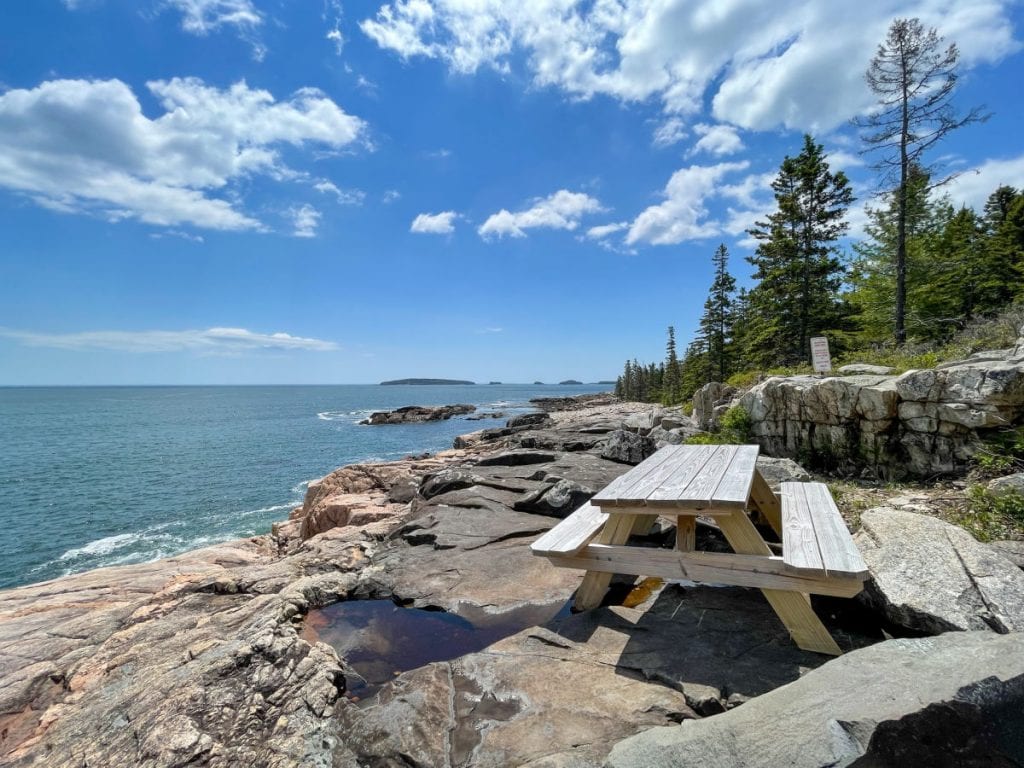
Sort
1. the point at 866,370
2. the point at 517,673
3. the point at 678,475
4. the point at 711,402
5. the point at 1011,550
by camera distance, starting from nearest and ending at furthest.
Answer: the point at 517,673 → the point at 1011,550 → the point at 678,475 → the point at 866,370 → the point at 711,402

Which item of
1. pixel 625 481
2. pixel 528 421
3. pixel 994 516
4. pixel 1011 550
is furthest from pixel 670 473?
pixel 528 421

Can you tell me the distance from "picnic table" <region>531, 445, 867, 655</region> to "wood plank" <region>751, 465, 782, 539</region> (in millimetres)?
592

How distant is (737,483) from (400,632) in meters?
3.37

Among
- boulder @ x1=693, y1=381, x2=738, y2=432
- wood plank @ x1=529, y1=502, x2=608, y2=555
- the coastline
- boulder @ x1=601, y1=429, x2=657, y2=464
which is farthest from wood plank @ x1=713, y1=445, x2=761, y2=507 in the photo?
boulder @ x1=693, y1=381, x2=738, y2=432

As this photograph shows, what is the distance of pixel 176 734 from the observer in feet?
9.47

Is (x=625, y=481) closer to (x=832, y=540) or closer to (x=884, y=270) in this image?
(x=832, y=540)

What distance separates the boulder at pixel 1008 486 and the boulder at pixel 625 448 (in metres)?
6.17

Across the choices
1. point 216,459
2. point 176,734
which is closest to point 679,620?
point 176,734

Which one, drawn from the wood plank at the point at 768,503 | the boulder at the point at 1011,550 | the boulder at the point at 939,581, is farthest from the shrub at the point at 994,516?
the wood plank at the point at 768,503

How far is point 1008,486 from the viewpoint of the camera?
5.34m

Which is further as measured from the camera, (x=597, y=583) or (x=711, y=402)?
(x=711, y=402)

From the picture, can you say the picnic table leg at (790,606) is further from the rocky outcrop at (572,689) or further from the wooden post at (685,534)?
the wooden post at (685,534)

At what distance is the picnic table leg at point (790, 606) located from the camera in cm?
340

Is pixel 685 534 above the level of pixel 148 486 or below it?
above
